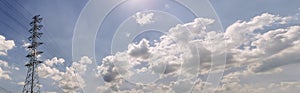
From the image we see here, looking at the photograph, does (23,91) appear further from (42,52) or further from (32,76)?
(42,52)

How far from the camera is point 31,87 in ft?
319

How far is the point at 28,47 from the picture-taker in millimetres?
105188

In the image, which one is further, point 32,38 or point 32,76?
point 32,38

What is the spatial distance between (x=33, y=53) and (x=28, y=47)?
335cm

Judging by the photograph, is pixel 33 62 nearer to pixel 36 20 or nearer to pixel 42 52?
pixel 42 52

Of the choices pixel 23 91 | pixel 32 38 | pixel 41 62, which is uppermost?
pixel 32 38

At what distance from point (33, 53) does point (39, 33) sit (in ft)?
19.3

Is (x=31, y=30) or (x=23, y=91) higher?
(x=31, y=30)

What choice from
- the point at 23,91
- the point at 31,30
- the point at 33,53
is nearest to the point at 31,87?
the point at 23,91

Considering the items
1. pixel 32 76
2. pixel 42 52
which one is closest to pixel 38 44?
pixel 42 52

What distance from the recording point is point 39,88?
100 meters

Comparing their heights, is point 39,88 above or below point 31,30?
below

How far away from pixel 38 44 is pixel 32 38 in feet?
8.06

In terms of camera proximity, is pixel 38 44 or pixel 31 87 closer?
pixel 31 87
